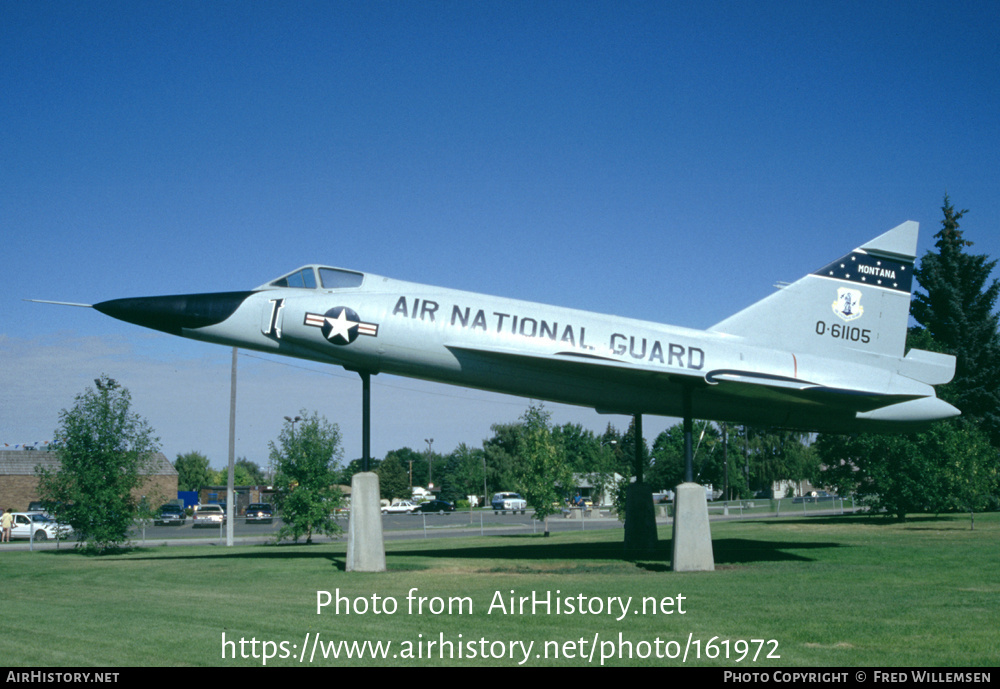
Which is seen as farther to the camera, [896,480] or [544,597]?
[896,480]

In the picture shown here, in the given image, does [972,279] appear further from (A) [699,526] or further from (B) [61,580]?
(B) [61,580]

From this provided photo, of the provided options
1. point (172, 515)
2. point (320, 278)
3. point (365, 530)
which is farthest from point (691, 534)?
point (172, 515)

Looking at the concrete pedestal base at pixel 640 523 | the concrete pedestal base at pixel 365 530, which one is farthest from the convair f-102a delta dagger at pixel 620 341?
the concrete pedestal base at pixel 640 523

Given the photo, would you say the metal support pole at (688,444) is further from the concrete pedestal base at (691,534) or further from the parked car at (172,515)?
the parked car at (172,515)

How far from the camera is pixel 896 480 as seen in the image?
32656mm

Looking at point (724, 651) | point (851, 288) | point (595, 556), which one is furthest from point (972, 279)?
Answer: point (724, 651)

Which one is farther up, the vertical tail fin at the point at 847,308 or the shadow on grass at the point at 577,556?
the vertical tail fin at the point at 847,308

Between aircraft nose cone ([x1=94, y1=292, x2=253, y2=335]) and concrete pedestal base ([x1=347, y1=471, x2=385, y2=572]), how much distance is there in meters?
4.65

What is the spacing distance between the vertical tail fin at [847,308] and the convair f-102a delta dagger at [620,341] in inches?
0.9

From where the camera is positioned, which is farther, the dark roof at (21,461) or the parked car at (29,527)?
the dark roof at (21,461)

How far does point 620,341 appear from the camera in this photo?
16.8 meters

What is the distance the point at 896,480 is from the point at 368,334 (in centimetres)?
2633

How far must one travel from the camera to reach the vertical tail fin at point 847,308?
705 inches

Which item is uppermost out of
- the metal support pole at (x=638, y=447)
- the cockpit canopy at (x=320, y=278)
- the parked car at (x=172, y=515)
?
the cockpit canopy at (x=320, y=278)
